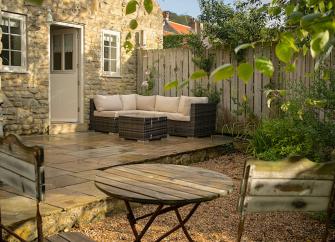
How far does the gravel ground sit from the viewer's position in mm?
3027

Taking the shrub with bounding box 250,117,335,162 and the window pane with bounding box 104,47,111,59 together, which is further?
the window pane with bounding box 104,47,111,59

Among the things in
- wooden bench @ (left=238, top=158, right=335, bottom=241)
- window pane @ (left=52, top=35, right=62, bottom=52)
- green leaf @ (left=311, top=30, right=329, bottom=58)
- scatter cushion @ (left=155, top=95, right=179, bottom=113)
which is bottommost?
wooden bench @ (left=238, top=158, right=335, bottom=241)

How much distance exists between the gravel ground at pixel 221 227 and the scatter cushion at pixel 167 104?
4.07 meters

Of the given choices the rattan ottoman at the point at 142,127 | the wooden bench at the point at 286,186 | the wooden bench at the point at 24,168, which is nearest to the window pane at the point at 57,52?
the rattan ottoman at the point at 142,127

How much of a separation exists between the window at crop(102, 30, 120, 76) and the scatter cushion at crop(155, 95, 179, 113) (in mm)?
1469

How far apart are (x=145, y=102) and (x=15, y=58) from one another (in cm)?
284

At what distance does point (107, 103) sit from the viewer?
7988 millimetres

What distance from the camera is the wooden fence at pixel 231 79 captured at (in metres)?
6.89

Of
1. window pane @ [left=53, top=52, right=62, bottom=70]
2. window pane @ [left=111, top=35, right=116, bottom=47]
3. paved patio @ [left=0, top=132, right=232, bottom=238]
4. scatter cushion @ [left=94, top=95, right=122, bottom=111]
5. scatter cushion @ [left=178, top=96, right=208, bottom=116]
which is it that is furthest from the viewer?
window pane @ [left=111, top=35, right=116, bottom=47]

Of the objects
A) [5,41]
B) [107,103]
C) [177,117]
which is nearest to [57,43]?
[5,41]

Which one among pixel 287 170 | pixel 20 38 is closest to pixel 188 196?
pixel 287 170

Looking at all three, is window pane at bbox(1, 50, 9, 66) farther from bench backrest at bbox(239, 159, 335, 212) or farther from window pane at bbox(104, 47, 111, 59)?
bench backrest at bbox(239, 159, 335, 212)

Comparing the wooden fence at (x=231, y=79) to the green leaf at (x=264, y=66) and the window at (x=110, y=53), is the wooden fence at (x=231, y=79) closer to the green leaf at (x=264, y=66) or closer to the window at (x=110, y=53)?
the window at (x=110, y=53)

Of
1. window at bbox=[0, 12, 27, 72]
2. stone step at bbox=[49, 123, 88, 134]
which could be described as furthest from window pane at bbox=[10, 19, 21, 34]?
stone step at bbox=[49, 123, 88, 134]
